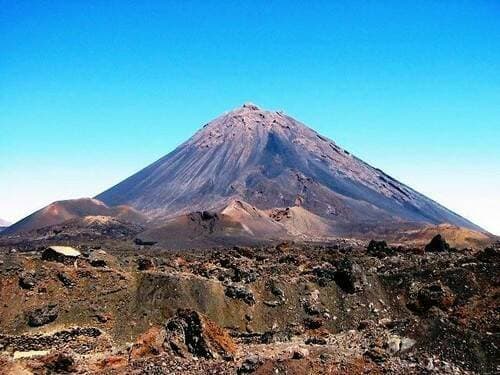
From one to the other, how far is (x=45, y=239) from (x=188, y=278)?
2592 inches

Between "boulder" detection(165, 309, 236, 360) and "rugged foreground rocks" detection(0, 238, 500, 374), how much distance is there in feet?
0.13

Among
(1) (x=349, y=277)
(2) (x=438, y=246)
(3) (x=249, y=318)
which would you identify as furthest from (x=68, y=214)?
(3) (x=249, y=318)

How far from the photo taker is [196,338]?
19500 mm

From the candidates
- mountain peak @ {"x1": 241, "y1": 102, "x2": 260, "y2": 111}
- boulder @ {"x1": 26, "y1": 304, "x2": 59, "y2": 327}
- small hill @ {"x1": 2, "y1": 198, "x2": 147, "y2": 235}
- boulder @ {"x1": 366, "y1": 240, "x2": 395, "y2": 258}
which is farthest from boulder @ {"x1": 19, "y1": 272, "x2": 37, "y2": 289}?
mountain peak @ {"x1": 241, "y1": 102, "x2": 260, "y2": 111}

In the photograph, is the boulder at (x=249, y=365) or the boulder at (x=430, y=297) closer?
the boulder at (x=249, y=365)

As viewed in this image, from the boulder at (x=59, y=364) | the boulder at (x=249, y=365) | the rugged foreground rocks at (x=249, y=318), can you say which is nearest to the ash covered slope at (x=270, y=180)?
the rugged foreground rocks at (x=249, y=318)

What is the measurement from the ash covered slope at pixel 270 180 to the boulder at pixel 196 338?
8427cm

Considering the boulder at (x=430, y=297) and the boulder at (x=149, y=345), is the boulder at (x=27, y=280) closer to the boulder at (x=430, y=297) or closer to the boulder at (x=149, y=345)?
the boulder at (x=149, y=345)

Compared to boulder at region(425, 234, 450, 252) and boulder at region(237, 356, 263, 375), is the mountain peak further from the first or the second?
boulder at region(237, 356, 263, 375)

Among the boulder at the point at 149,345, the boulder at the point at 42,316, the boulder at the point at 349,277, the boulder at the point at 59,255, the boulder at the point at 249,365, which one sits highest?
the boulder at the point at 59,255

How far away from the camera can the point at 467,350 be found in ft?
61.6

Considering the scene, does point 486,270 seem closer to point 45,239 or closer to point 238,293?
point 238,293

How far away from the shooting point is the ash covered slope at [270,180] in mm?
121625

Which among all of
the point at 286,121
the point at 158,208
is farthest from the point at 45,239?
the point at 286,121
